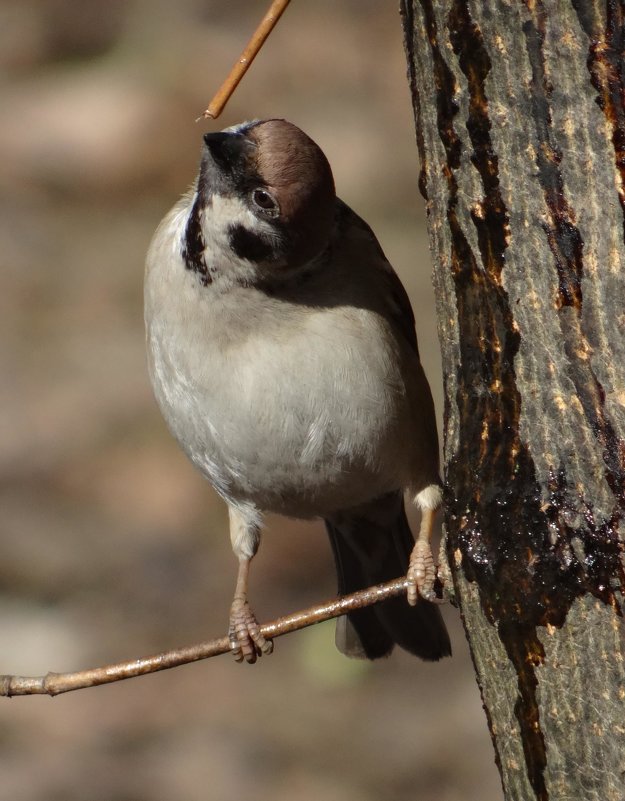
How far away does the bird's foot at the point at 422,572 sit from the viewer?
3119mm

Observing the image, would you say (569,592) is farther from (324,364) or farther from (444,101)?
(324,364)

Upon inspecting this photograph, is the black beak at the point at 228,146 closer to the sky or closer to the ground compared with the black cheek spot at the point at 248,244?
closer to the sky

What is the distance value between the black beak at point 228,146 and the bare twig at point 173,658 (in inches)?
41.3

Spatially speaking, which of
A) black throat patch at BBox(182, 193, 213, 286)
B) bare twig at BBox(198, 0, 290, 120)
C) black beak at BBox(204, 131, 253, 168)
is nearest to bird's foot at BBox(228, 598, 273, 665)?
black throat patch at BBox(182, 193, 213, 286)

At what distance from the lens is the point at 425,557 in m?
3.22

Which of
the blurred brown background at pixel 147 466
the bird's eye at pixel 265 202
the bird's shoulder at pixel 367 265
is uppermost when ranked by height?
the bird's eye at pixel 265 202

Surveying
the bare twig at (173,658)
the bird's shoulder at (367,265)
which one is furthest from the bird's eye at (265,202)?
the bare twig at (173,658)

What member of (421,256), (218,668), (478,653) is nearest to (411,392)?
(478,653)

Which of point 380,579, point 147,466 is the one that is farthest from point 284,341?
point 147,466

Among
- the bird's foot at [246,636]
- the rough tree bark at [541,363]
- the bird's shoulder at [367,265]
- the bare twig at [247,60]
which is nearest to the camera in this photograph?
the rough tree bark at [541,363]

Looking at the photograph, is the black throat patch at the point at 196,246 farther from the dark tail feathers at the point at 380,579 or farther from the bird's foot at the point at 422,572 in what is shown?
the dark tail feathers at the point at 380,579

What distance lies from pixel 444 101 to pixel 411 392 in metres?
1.26

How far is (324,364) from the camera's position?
3121 millimetres

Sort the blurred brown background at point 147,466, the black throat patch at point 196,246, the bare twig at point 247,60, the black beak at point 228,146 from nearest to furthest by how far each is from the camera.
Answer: the bare twig at point 247,60 < the black beak at point 228,146 < the black throat patch at point 196,246 < the blurred brown background at point 147,466
